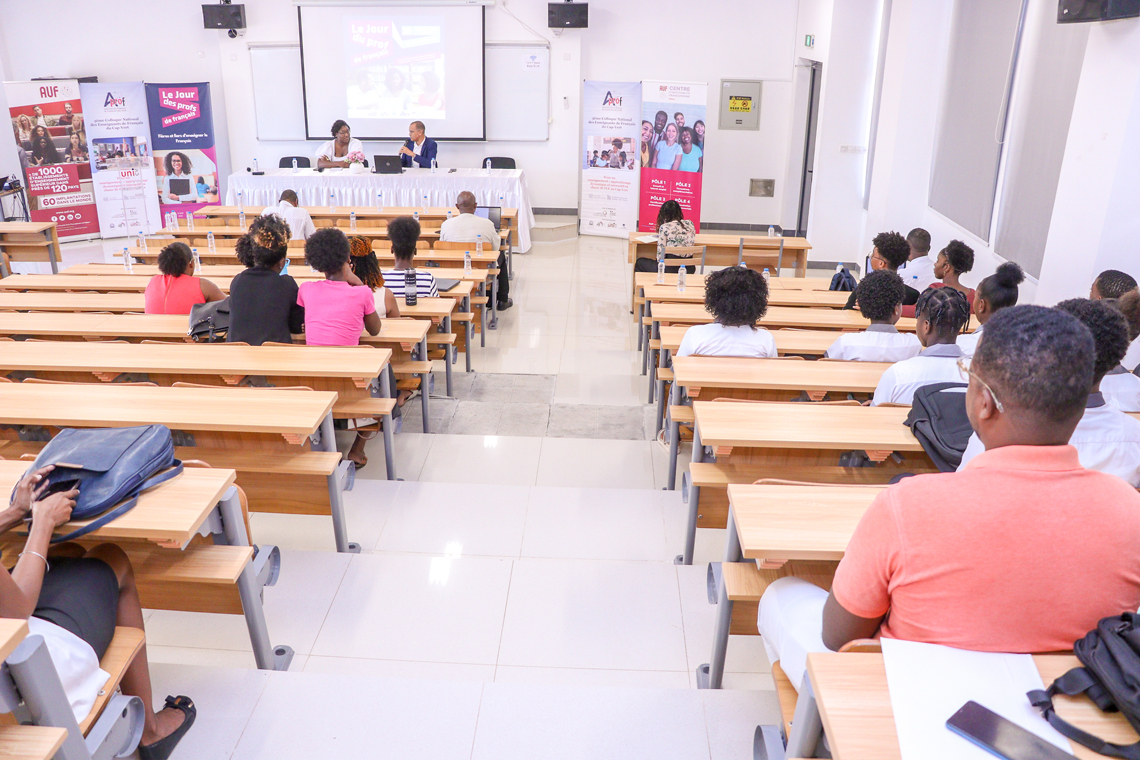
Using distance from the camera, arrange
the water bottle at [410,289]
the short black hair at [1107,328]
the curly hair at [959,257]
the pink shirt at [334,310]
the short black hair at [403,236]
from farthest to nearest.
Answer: the short black hair at [403,236], the curly hair at [959,257], the water bottle at [410,289], the pink shirt at [334,310], the short black hair at [1107,328]

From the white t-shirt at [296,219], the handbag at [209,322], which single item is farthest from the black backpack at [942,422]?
the white t-shirt at [296,219]

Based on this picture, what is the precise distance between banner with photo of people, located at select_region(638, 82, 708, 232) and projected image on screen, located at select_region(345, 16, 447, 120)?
113 inches

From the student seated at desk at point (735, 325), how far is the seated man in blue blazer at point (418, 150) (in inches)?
269

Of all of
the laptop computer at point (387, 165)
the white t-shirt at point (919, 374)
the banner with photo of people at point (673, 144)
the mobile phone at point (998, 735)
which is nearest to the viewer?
the mobile phone at point (998, 735)

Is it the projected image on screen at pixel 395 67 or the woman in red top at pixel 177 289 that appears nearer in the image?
the woman in red top at pixel 177 289

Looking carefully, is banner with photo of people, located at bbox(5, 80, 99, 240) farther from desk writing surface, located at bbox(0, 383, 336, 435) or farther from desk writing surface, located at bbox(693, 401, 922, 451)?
desk writing surface, located at bbox(693, 401, 922, 451)

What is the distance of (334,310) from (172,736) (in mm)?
2173

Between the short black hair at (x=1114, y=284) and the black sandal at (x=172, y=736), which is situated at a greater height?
the short black hair at (x=1114, y=284)

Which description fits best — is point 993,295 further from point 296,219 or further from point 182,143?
point 182,143

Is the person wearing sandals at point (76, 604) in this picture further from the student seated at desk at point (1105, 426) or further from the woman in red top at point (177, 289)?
the woman in red top at point (177, 289)

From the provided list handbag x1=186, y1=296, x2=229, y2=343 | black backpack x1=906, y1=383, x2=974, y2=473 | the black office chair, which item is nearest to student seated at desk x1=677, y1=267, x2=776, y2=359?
black backpack x1=906, y1=383, x2=974, y2=473

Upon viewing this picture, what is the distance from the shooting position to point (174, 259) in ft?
13.7

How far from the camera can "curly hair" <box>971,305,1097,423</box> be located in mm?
1284

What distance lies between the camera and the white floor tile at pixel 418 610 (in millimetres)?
2537
